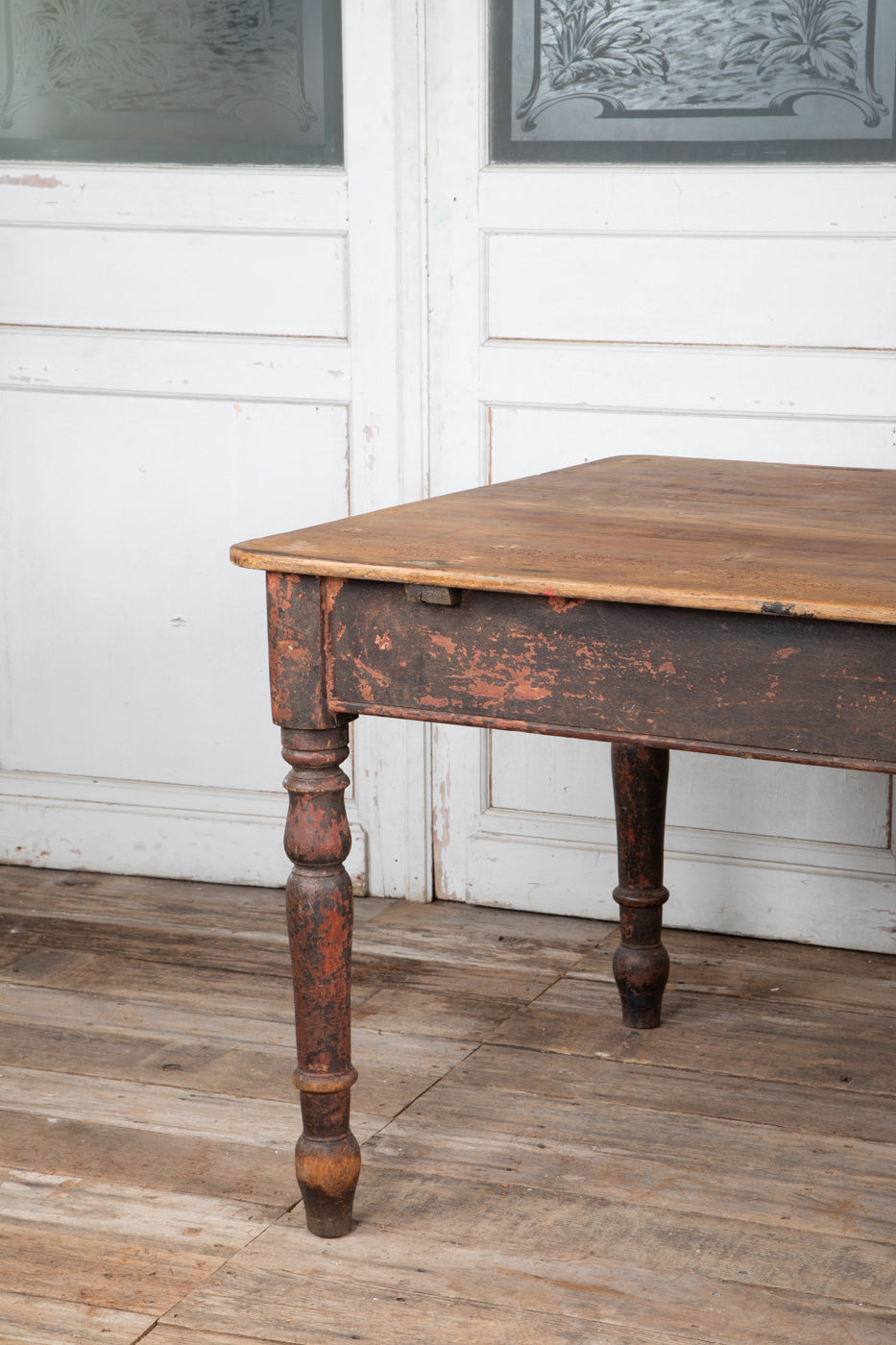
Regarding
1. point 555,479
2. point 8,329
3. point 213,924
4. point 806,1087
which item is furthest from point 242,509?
point 806,1087

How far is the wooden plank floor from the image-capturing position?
1.68 meters

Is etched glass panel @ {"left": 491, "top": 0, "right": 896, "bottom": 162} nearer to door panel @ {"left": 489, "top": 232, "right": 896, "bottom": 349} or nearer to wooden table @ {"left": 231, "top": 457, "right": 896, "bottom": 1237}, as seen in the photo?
door panel @ {"left": 489, "top": 232, "right": 896, "bottom": 349}

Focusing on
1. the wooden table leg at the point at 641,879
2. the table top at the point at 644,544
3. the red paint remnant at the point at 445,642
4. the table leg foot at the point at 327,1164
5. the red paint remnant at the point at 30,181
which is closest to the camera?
the table top at the point at 644,544

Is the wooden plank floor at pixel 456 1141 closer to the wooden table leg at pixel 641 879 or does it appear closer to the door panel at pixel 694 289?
the wooden table leg at pixel 641 879

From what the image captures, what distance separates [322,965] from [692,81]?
165 cm

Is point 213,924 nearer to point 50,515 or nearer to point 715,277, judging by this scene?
point 50,515

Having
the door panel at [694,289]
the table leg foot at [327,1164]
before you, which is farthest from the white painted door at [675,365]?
the table leg foot at [327,1164]

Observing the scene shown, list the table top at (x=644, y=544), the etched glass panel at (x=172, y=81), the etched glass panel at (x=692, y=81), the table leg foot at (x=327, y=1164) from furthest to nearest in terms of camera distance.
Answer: the etched glass panel at (x=172, y=81) → the etched glass panel at (x=692, y=81) → the table leg foot at (x=327, y=1164) → the table top at (x=644, y=544)

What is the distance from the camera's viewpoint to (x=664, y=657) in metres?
1.53

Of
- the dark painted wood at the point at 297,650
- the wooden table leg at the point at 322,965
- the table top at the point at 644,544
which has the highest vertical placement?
the table top at the point at 644,544

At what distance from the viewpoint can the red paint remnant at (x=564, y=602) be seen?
61.1 inches

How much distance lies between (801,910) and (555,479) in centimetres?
102

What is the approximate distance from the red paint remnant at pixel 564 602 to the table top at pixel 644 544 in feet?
0.10

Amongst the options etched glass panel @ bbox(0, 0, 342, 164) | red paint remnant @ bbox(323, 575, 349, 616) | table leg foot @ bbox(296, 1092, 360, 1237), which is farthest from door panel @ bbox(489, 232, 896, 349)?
table leg foot @ bbox(296, 1092, 360, 1237)
